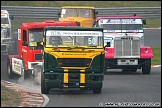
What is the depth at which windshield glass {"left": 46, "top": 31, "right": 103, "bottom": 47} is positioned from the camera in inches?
771

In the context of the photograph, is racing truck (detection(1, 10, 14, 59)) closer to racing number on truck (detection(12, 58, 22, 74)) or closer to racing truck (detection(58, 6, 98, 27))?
racing truck (detection(58, 6, 98, 27))

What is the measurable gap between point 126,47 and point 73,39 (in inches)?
327

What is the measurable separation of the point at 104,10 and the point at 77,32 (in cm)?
2625

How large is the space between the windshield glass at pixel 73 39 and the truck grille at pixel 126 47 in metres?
7.88

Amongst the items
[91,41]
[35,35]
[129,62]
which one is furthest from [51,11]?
[91,41]

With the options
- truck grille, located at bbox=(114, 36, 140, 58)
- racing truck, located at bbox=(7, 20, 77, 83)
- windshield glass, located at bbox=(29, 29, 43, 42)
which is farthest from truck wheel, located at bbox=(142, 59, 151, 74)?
windshield glass, located at bbox=(29, 29, 43, 42)

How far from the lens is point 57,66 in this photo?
1919 centimetres

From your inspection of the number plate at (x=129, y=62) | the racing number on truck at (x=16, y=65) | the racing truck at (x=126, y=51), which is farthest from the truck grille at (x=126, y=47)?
the racing number on truck at (x=16, y=65)

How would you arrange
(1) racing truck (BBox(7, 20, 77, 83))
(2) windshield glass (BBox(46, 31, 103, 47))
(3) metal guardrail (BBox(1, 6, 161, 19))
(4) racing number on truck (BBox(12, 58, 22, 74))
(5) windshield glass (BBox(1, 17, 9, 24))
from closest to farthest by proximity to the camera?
(2) windshield glass (BBox(46, 31, 103, 47)), (1) racing truck (BBox(7, 20, 77, 83)), (4) racing number on truck (BBox(12, 58, 22, 74)), (5) windshield glass (BBox(1, 17, 9, 24)), (3) metal guardrail (BBox(1, 6, 161, 19))

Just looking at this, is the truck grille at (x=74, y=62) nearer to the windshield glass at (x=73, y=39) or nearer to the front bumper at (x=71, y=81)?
the front bumper at (x=71, y=81)

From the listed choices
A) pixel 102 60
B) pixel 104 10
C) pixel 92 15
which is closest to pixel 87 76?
pixel 102 60

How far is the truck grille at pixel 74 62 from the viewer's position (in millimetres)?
19172

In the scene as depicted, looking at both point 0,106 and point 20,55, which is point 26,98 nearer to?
point 0,106

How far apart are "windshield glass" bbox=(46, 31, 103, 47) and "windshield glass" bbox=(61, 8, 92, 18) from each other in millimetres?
14885
